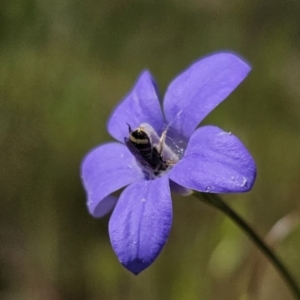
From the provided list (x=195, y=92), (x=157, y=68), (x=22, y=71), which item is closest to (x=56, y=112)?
(x=22, y=71)

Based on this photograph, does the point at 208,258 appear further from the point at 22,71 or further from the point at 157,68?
the point at 22,71

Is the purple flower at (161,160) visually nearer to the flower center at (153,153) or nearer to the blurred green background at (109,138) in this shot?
the flower center at (153,153)

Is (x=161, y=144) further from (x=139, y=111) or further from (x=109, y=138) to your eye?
(x=109, y=138)

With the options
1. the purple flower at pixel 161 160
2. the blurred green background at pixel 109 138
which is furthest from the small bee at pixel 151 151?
the blurred green background at pixel 109 138

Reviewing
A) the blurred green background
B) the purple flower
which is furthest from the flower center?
the blurred green background

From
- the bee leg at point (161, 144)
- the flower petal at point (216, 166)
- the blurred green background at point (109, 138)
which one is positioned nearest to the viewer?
the flower petal at point (216, 166)

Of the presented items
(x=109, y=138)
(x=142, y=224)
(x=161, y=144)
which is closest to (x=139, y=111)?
(x=161, y=144)
